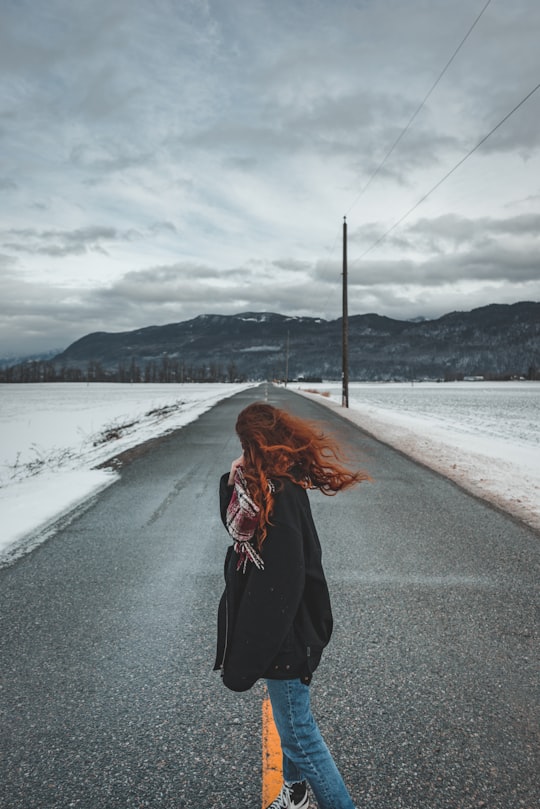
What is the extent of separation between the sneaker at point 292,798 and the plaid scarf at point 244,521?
98cm

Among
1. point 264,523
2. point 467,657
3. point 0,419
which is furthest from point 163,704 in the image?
point 0,419

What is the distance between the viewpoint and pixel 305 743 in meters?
2.12

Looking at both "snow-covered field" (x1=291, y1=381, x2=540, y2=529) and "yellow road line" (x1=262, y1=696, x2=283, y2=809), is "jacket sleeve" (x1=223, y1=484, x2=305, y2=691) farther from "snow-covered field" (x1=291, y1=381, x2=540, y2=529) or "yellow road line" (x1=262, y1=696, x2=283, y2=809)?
"snow-covered field" (x1=291, y1=381, x2=540, y2=529)

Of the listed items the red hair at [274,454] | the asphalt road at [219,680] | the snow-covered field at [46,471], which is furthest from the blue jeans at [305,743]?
the snow-covered field at [46,471]

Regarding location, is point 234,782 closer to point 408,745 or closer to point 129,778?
point 129,778

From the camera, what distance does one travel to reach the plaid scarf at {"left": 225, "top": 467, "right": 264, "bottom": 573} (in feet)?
6.75

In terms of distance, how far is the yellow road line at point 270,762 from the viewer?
7.73ft

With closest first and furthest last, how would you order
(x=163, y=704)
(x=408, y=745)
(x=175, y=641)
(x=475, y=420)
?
1. (x=408, y=745)
2. (x=163, y=704)
3. (x=175, y=641)
4. (x=475, y=420)

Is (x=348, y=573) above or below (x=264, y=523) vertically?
below

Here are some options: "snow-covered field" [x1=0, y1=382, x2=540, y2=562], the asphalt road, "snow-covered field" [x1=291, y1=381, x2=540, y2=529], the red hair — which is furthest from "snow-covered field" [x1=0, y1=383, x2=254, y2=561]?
"snow-covered field" [x1=291, y1=381, x2=540, y2=529]

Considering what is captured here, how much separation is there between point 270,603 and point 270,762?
43.1 inches

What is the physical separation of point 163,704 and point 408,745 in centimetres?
135

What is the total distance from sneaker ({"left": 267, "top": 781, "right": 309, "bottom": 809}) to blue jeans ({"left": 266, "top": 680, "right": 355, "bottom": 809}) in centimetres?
13

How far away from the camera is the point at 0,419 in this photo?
88.7ft
